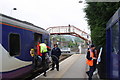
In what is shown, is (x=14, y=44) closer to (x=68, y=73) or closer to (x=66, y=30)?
(x=68, y=73)

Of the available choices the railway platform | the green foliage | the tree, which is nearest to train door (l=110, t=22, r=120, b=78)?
the tree

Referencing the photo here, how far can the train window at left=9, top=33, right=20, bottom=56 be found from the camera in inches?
245

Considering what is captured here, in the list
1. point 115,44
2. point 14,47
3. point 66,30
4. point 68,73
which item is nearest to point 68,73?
point 68,73

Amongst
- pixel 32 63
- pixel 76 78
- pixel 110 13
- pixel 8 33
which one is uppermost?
pixel 110 13

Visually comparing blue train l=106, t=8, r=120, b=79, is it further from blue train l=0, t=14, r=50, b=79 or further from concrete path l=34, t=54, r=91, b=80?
blue train l=0, t=14, r=50, b=79

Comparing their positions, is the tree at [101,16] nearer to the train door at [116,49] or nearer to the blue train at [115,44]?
the blue train at [115,44]

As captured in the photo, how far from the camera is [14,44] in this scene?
650 cm

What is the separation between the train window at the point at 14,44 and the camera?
623 centimetres

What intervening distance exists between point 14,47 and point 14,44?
11 centimetres

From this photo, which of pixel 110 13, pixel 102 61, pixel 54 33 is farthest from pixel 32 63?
pixel 54 33

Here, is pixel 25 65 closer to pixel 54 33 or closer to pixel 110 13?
pixel 110 13

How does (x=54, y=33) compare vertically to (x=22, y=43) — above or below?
above

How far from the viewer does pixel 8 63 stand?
5.92 metres

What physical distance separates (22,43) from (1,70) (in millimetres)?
1947
